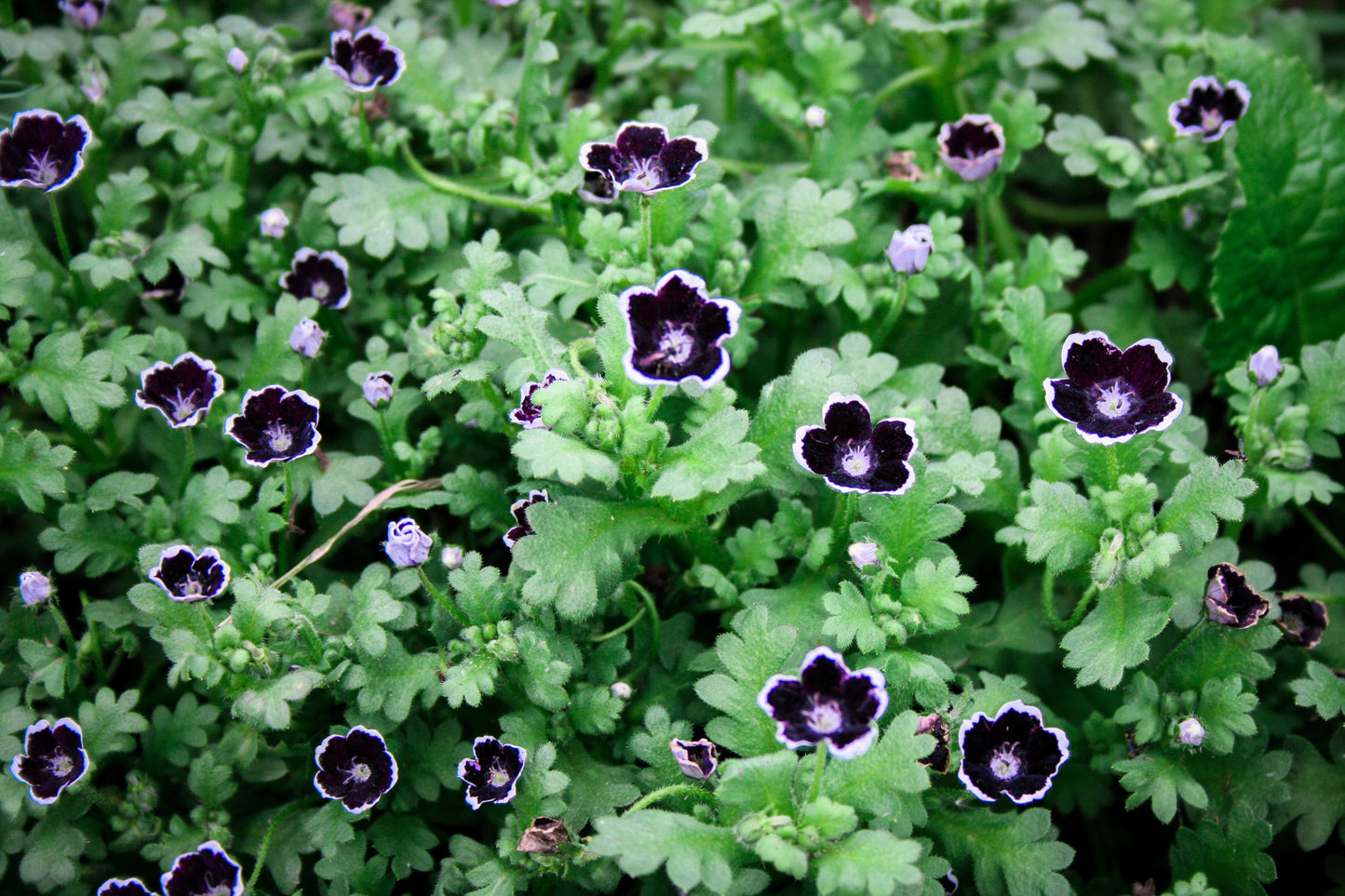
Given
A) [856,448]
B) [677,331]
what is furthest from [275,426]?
[856,448]

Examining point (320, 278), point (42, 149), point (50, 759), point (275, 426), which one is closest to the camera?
point (50, 759)

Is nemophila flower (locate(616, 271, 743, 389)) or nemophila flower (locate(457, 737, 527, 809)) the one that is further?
nemophila flower (locate(457, 737, 527, 809))

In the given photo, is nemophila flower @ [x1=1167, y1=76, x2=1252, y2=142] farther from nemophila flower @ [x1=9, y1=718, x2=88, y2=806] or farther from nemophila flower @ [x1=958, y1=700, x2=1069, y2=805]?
nemophila flower @ [x1=9, y1=718, x2=88, y2=806]

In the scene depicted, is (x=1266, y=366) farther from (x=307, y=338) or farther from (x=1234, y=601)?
Result: (x=307, y=338)

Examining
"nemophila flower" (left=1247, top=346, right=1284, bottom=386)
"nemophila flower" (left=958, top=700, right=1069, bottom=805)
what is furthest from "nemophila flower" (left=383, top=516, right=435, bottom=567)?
"nemophila flower" (left=1247, top=346, right=1284, bottom=386)

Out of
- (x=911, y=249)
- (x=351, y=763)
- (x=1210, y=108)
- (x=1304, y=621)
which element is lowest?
(x=351, y=763)

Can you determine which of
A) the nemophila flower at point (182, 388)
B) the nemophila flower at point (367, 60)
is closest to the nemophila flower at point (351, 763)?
the nemophila flower at point (182, 388)

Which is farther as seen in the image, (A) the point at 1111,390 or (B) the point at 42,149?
(B) the point at 42,149
